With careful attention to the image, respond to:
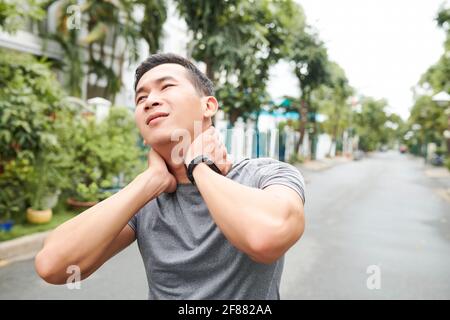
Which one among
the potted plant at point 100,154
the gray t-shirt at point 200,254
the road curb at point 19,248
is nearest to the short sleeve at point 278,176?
the gray t-shirt at point 200,254

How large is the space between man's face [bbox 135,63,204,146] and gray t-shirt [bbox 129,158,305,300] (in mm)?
239

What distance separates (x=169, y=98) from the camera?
1.41 meters

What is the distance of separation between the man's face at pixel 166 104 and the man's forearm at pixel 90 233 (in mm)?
249

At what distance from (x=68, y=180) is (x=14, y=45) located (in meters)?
6.15

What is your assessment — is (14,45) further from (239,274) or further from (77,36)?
(239,274)

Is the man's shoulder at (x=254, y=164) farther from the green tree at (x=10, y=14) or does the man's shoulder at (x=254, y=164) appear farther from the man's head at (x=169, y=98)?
the green tree at (x=10, y=14)

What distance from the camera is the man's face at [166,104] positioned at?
4.52 feet

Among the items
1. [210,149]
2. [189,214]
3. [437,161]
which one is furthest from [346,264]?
[437,161]

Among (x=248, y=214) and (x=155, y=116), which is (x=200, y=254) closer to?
(x=248, y=214)

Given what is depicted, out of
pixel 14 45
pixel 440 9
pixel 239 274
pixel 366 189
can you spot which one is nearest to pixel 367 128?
pixel 366 189

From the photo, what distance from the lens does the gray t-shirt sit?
1.36 meters

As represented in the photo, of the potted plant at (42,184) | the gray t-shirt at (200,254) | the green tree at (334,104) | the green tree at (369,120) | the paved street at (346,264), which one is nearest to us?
A: the gray t-shirt at (200,254)

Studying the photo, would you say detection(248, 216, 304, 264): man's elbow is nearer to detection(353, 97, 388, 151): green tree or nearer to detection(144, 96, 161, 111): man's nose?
detection(144, 96, 161, 111): man's nose

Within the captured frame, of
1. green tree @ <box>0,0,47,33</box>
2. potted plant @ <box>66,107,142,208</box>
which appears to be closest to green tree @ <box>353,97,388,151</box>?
potted plant @ <box>66,107,142,208</box>
